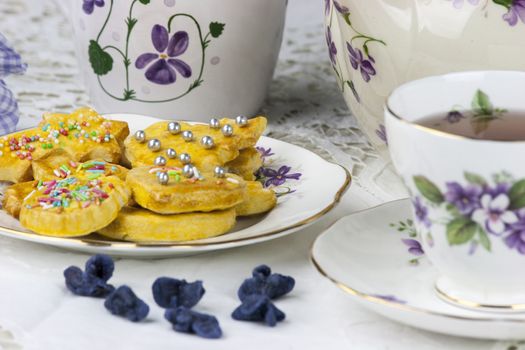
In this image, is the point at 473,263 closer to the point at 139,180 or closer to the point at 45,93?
the point at 139,180

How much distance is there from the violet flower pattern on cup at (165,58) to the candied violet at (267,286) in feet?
1.37

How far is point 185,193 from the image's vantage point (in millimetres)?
823

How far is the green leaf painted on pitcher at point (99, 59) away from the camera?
117cm

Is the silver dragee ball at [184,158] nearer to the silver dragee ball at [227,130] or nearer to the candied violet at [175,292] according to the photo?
the silver dragee ball at [227,130]

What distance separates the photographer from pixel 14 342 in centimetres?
73

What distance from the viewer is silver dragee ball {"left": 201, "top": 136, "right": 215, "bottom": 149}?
0.93m

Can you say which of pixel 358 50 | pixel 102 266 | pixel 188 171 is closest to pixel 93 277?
pixel 102 266

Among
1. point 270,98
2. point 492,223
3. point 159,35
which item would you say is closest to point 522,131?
point 492,223

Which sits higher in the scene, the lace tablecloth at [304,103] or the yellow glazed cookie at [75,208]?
the yellow glazed cookie at [75,208]

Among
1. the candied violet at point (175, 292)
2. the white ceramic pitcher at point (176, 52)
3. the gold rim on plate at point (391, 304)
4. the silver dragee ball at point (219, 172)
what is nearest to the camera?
the gold rim on plate at point (391, 304)

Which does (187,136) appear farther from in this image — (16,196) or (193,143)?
(16,196)

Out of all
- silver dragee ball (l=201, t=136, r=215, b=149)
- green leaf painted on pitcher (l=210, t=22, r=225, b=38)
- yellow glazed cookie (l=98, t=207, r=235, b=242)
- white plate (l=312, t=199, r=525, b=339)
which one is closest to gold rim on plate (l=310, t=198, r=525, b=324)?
white plate (l=312, t=199, r=525, b=339)

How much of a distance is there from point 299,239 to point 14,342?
0.88 ft

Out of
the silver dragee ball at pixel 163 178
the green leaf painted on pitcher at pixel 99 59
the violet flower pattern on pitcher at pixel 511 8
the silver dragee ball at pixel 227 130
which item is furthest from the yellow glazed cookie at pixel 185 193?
the green leaf painted on pitcher at pixel 99 59
